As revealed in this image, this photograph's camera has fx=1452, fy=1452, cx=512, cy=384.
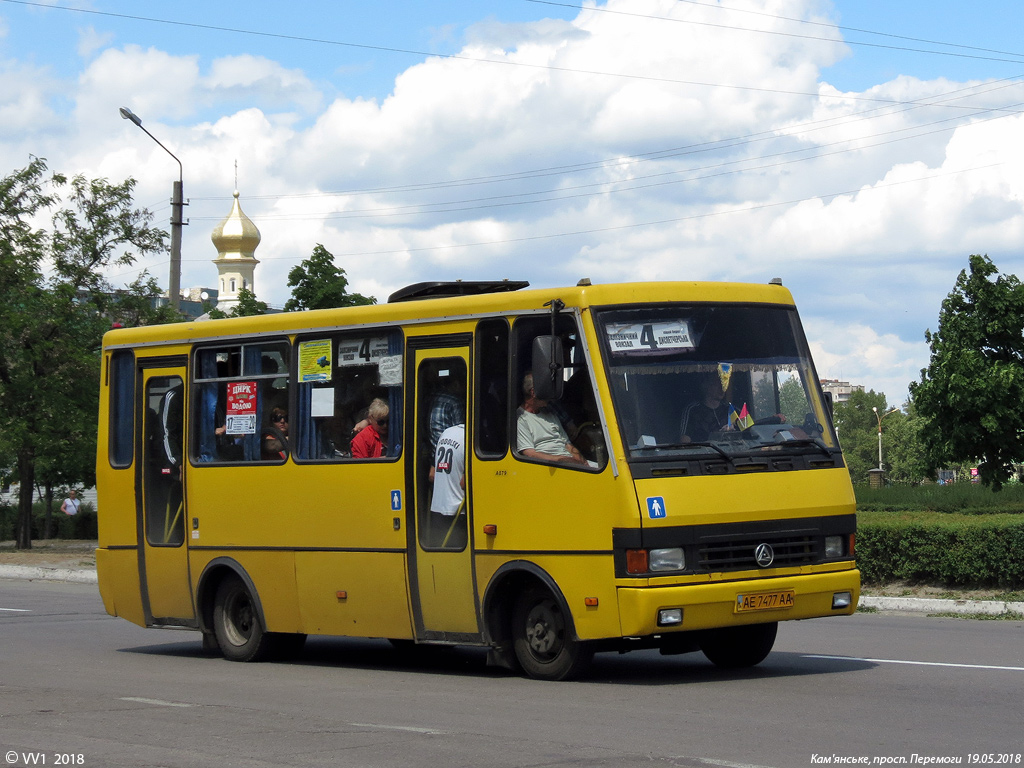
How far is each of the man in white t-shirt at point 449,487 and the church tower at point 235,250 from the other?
91395mm

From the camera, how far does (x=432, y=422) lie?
1109 centimetres

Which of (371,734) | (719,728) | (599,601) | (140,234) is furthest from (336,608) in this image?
(140,234)

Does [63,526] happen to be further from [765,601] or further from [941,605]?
[765,601]

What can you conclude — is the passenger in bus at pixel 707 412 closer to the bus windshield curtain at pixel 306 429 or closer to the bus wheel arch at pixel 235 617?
the bus windshield curtain at pixel 306 429

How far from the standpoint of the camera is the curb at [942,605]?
53.8ft

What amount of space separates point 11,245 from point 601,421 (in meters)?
27.8

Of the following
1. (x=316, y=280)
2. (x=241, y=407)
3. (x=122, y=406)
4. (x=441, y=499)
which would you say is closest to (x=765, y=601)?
(x=441, y=499)

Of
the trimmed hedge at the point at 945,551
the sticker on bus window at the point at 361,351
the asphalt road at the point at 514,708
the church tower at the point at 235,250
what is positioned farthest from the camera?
the church tower at the point at 235,250

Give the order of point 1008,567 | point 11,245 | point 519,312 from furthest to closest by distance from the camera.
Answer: point 11,245 → point 1008,567 → point 519,312

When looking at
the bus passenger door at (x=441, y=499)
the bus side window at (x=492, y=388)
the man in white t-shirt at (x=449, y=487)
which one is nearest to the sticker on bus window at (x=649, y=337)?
the bus side window at (x=492, y=388)

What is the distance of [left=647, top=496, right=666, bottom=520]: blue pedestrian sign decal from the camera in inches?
375

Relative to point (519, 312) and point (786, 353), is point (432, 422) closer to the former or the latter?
point (519, 312)

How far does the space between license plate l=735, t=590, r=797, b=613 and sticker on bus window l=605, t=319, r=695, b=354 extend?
1.78 m

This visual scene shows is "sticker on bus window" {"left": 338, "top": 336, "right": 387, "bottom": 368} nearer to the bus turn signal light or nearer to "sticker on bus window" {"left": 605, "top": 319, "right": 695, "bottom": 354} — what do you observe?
"sticker on bus window" {"left": 605, "top": 319, "right": 695, "bottom": 354}
